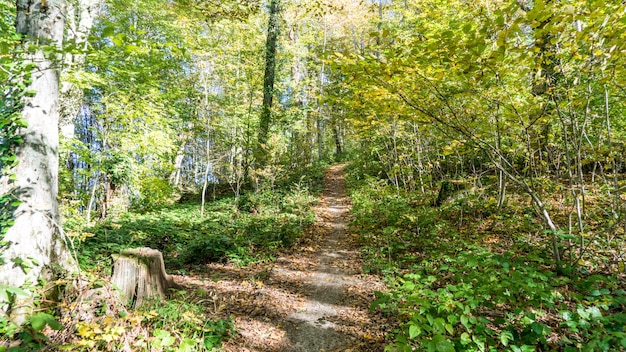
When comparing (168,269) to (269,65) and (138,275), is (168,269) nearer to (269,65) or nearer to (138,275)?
(138,275)

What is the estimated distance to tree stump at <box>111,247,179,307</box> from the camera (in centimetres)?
336

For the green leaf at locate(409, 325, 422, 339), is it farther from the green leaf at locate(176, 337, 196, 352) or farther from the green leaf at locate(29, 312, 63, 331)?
the green leaf at locate(29, 312, 63, 331)

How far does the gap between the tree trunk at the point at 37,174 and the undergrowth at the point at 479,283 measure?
3.45m

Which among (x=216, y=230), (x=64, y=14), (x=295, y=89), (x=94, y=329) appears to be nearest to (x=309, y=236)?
(x=216, y=230)

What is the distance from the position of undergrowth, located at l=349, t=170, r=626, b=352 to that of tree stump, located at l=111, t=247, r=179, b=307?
9.10 ft

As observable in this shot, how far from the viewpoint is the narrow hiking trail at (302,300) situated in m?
3.31

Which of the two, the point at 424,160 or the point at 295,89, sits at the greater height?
the point at 295,89

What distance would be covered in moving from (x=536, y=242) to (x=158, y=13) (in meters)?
17.0

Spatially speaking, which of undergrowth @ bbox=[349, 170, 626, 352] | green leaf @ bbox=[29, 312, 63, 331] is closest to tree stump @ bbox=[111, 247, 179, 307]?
green leaf @ bbox=[29, 312, 63, 331]

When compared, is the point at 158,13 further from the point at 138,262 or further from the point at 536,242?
the point at 536,242

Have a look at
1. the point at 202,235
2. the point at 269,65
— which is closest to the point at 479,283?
the point at 202,235

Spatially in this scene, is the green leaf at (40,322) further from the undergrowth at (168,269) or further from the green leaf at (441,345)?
the green leaf at (441,345)

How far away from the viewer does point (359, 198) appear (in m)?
10.5

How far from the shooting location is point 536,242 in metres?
4.94
